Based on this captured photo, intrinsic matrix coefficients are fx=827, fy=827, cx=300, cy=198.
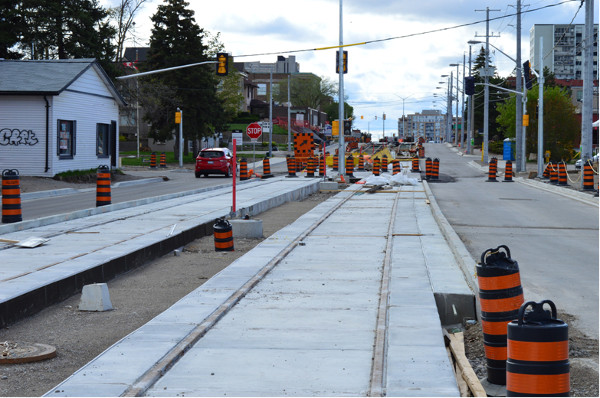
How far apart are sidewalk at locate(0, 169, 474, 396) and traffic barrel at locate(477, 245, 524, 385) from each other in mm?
452

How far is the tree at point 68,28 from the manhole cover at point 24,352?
46.2m

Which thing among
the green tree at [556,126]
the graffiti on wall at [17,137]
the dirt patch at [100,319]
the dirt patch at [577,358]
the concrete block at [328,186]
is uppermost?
the green tree at [556,126]

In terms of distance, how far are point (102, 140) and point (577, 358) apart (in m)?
37.1

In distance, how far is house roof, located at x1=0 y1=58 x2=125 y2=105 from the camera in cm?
3556

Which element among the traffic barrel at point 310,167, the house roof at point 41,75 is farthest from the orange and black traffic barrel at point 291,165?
the house roof at point 41,75

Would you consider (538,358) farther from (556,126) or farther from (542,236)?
(556,126)

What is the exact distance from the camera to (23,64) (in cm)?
4025

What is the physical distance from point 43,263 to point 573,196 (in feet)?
77.8

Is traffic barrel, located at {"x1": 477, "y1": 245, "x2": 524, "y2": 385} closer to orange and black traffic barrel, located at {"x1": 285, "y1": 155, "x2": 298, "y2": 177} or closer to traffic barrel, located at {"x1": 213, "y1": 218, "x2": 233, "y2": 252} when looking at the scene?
traffic barrel, located at {"x1": 213, "y1": 218, "x2": 233, "y2": 252}

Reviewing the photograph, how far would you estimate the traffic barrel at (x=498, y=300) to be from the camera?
6.98 m

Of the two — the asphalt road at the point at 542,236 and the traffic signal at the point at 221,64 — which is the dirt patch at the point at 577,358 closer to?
the asphalt road at the point at 542,236

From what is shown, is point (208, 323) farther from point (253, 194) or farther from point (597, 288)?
point (253, 194)

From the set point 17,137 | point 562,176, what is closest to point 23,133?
point 17,137

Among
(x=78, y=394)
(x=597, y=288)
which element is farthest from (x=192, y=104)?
(x=78, y=394)
